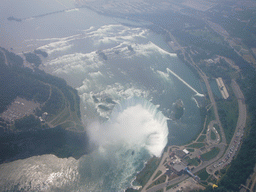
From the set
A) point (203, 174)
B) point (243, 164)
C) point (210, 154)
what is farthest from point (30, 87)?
point (243, 164)

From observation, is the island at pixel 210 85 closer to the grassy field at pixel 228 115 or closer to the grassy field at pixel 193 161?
the grassy field at pixel 193 161

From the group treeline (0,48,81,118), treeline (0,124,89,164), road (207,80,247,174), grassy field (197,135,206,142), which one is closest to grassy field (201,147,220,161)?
road (207,80,247,174)

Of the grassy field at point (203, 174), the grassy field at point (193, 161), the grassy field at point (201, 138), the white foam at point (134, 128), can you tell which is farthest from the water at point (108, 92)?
the grassy field at point (203, 174)

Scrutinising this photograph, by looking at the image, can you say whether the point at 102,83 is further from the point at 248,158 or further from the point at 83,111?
the point at 248,158

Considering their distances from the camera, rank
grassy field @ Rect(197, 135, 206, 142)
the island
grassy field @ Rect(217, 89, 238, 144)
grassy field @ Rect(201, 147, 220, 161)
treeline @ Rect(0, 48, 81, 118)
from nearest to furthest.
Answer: the island, grassy field @ Rect(201, 147, 220, 161), grassy field @ Rect(197, 135, 206, 142), grassy field @ Rect(217, 89, 238, 144), treeline @ Rect(0, 48, 81, 118)

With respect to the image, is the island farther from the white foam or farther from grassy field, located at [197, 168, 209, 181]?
the white foam

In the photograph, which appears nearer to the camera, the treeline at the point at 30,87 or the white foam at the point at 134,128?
Answer: the white foam at the point at 134,128

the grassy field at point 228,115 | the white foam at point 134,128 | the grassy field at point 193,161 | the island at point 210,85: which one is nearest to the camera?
the island at point 210,85

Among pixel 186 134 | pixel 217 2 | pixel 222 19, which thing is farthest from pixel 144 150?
pixel 217 2
